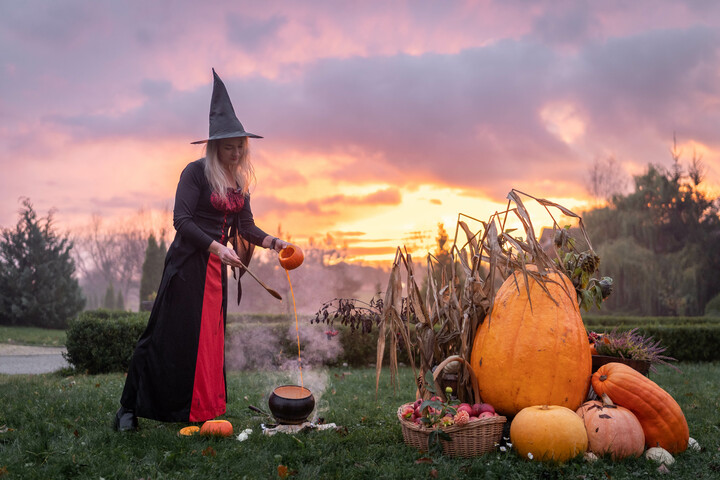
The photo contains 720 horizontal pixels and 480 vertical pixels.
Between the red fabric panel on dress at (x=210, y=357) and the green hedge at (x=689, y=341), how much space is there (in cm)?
746

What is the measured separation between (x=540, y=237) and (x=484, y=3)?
4511 millimetres

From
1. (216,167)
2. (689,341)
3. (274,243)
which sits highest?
(216,167)

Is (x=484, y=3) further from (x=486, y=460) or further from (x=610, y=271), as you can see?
(x=610, y=271)

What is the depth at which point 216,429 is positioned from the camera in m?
3.53

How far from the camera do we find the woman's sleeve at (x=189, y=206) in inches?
138

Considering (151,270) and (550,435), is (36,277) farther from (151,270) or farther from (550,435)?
(550,435)

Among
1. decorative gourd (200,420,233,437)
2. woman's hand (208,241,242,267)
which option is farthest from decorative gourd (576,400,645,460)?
woman's hand (208,241,242,267)

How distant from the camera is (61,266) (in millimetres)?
18672

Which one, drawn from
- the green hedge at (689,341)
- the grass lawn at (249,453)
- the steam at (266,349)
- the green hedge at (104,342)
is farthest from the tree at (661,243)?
the green hedge at (104,342)

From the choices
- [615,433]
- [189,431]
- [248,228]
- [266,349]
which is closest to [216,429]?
[189,431]

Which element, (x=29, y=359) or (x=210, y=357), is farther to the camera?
(x=29, y=359)

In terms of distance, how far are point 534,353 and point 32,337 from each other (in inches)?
582

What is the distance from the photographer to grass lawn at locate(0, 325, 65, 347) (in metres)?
13.4

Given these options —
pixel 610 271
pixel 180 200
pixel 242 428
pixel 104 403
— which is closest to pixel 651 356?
pixel 242 428
